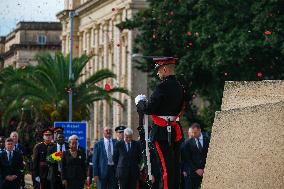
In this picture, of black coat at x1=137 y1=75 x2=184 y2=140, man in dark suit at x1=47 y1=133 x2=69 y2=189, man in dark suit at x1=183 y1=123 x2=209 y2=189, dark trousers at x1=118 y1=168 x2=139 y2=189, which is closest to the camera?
black coat at x1=137 y1=75 x2=184 y2=140

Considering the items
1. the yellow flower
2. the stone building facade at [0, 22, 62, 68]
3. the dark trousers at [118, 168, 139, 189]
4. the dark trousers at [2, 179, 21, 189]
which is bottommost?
the dark trousers at [2, 179, 21, 189]

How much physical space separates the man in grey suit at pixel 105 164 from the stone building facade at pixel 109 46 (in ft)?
153

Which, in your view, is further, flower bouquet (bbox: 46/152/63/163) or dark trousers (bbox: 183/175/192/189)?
flower bouquet (bbox: 46/152/63/163)

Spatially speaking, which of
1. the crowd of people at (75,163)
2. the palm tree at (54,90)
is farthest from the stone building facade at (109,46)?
the crowd of people at (75,163)

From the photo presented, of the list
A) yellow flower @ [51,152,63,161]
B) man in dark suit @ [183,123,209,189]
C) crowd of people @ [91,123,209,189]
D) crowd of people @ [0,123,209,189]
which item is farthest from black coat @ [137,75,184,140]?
yellow flower @ [51,152,63,161]

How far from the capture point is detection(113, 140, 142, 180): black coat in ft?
73.9

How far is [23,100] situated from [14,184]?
3358 cm

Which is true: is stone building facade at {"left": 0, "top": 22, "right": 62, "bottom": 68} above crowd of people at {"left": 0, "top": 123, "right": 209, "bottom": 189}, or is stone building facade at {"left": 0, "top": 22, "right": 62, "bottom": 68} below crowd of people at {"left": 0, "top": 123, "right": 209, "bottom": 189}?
above

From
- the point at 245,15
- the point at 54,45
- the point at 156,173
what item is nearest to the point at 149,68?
the point at 245,15

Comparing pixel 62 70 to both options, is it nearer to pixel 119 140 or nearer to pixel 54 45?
pixel 119 140

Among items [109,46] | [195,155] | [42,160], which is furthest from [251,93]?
[109,46]

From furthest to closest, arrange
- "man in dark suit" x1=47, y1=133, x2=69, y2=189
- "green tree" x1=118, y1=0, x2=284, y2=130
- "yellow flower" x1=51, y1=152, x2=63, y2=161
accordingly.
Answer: "green tree" x1=118, y1=0, x2=284, y2=130 < "man in dark suit" x1=47, y1=133, x2=69, y2=189 < "yellow flower" x1=51, y1=152, x2=63, y2=161

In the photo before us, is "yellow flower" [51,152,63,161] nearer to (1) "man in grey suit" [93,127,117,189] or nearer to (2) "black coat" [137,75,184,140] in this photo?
(1) "man in grey suit" [93,127,117,189]

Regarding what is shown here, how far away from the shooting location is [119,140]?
75.5 ft
